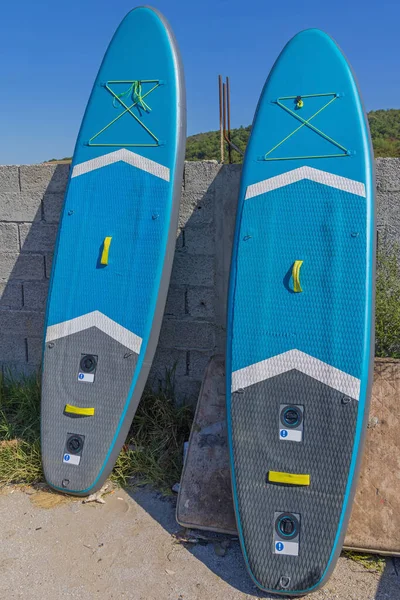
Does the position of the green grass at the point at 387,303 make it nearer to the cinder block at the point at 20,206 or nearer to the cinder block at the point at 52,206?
the cinder block at the point at 52,206

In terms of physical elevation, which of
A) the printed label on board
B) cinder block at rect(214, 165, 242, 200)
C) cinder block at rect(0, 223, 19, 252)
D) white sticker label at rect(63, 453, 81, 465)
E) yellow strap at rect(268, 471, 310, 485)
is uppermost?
cinder block at rect(214, 165, 242, 200)

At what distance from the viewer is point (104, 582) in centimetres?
212

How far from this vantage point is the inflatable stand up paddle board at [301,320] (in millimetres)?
2154

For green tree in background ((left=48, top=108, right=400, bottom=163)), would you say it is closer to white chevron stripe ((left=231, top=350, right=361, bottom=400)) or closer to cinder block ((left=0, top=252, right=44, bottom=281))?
cinder block ((left=0, top=252, right=44, bottom=281))

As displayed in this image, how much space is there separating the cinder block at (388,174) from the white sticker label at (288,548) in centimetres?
171

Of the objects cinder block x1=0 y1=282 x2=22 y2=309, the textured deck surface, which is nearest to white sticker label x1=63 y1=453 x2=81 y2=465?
the textured deck surface

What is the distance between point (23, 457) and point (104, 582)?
97 centimetres

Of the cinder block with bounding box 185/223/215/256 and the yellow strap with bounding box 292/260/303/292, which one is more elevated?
the cinder block with bounding box 185/223/215/256

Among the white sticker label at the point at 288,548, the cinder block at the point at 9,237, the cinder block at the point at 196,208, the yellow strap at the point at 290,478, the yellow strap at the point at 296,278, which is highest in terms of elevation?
the cinder block at the point at 196,208

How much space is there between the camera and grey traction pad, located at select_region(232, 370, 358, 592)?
2.10 metres

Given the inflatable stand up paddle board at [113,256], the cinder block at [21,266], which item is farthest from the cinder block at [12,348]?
the inflatable stand up paddle board at [113,256]

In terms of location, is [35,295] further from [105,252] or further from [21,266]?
[105,252]

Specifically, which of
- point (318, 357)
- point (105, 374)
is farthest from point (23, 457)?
point (318, 357)

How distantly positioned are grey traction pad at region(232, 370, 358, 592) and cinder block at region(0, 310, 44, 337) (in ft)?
5.11
